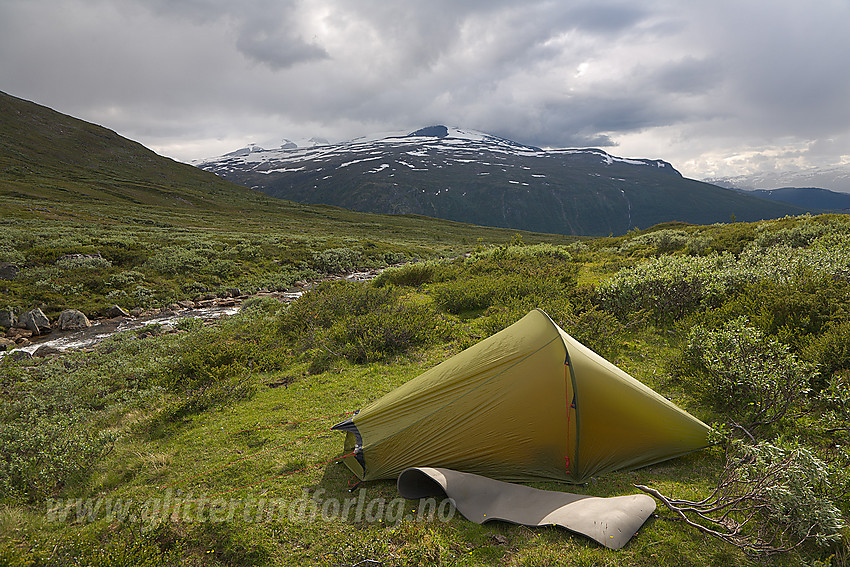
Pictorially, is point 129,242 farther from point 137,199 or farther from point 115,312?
point 137,199

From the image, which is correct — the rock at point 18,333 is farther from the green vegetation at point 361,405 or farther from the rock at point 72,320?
the green vegetation at point 361,405

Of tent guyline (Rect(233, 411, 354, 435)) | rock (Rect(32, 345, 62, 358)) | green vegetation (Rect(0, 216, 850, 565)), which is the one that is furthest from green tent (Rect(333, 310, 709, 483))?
rock (Rect(32, 345, 62, 358))

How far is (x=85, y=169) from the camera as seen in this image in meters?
100

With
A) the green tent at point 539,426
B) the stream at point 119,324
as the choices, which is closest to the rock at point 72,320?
the stream at point 119,324

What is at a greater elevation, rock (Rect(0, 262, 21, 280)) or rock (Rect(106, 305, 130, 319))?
rock (Rect(0, 262, 21, 280))

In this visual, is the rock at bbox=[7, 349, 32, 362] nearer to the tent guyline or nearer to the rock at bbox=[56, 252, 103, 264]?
the tent guyline

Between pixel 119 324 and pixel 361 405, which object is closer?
pixel 361 405

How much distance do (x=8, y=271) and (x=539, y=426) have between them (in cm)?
3191

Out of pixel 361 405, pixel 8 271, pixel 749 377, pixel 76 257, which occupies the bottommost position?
pixel 361 405

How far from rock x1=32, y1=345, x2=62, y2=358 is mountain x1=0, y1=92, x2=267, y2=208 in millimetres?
62612

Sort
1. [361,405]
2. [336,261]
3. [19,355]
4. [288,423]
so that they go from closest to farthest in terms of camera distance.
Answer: [288,423], [361,405], [19,355], [336,261]

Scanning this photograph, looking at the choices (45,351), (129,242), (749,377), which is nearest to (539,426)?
(749,377)

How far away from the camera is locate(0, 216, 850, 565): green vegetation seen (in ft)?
16.5

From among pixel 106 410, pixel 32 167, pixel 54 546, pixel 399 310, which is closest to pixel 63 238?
pixel 106 410
